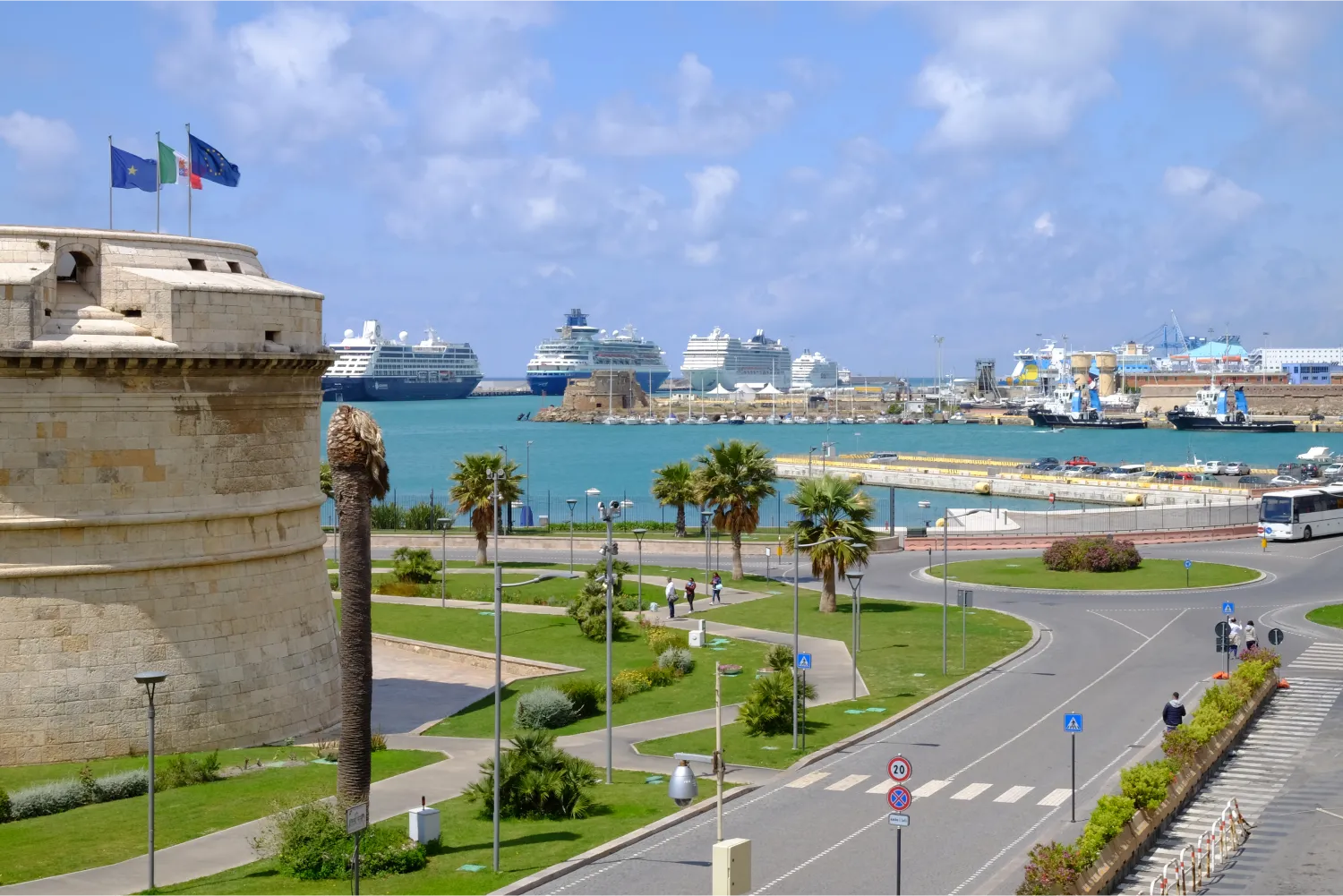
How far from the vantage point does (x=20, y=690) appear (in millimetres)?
22797

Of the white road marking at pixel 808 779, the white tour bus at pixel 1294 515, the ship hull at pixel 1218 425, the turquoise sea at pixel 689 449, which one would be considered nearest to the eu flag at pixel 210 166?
the white road marking at pixel 808 779

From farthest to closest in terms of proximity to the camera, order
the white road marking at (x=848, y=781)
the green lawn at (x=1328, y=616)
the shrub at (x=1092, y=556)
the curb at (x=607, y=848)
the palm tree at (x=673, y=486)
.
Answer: the palm tree at (x=673, y=486) → the shrub at (x=1092, y=556) → the green lawn at (x=1328, y=616) → the white road marking at (x=848, y=781) → the curb at (x=607, y=848)

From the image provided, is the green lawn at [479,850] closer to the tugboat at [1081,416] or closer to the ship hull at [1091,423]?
the tugboat at [1081,416]

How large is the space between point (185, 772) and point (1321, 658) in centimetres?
2496

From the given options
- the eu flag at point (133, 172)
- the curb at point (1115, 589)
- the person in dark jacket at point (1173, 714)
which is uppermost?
the eu flag at point (133, 172)

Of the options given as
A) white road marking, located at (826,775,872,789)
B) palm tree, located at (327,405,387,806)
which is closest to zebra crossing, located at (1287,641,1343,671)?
white road marking, located at (826,775,872,789)

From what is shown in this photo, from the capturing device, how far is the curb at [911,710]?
24.1 m

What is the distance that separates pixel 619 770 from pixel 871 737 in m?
5.04

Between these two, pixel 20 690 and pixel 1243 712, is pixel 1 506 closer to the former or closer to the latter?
pixel 20 690

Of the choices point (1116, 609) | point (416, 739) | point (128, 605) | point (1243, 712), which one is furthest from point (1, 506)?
point (1116, 609)

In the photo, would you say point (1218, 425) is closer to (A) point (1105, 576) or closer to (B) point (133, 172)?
(A) point (1105, 576)

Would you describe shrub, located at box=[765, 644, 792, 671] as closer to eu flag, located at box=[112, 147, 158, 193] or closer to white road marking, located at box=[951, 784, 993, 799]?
white road marking, located at box=[951, 784, 993, 799]

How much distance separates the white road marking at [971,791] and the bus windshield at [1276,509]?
3676 centimetres

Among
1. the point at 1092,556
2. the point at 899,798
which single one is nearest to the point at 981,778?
the point at 899,798
